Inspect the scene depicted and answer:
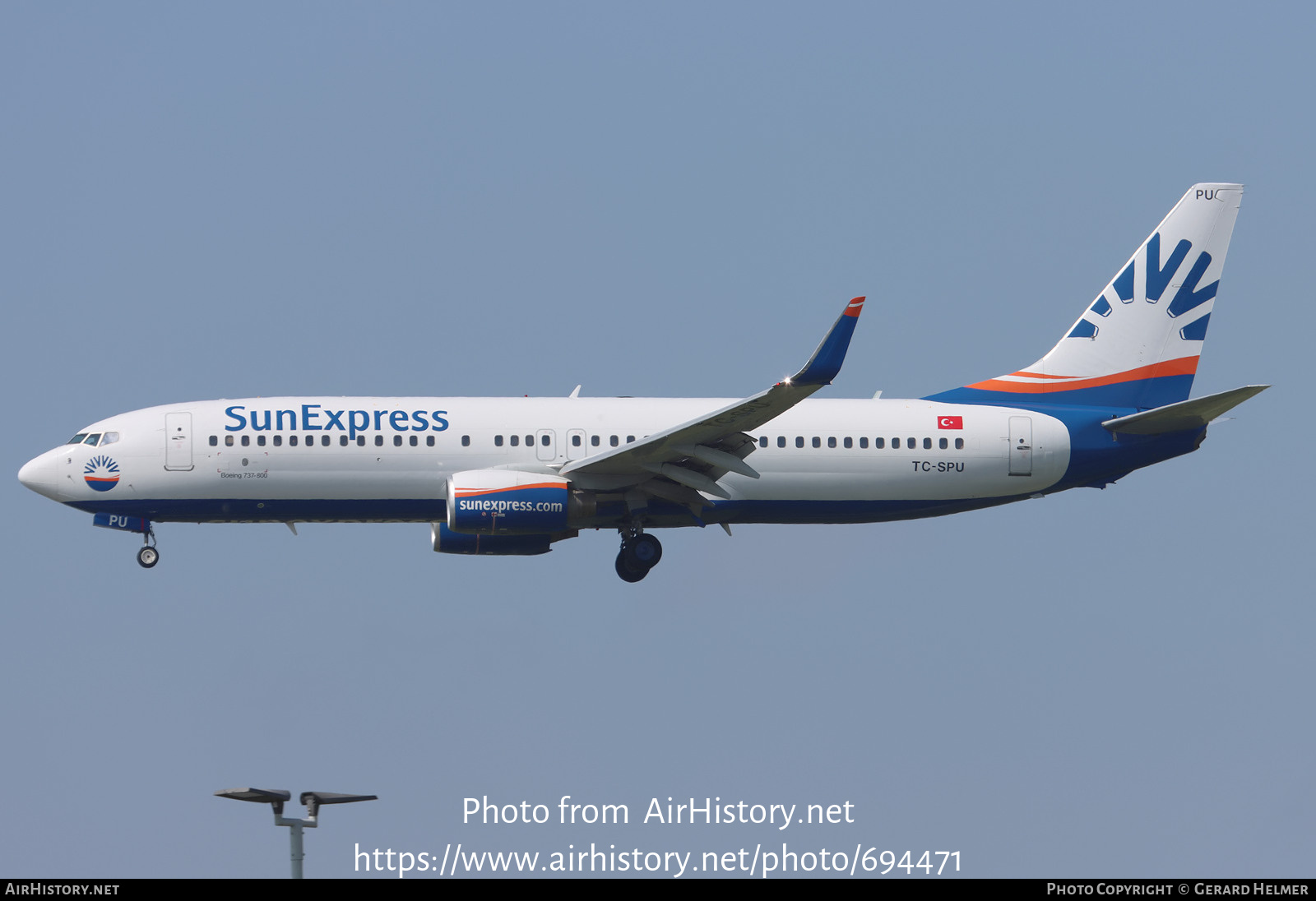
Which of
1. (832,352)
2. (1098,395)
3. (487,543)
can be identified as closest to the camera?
(832,352)

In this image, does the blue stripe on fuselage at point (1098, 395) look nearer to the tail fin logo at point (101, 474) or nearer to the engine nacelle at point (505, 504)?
the engine nacelle at point (505, 504)

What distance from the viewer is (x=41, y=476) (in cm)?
4400

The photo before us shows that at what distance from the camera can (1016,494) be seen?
1843 inches

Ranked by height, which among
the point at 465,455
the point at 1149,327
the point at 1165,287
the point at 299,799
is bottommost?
the point at 299,799

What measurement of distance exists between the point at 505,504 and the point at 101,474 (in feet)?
32.1

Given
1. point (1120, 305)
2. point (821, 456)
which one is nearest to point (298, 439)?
point (821, 456)

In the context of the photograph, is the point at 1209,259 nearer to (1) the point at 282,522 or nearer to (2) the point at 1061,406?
(2) the point at 1061,406

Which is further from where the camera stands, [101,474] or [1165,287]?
[1165,287]

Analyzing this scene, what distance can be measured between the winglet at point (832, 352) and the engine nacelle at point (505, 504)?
733cm

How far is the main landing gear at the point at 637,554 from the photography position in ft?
147

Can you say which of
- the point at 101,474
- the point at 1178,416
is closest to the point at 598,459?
the point at 101,474

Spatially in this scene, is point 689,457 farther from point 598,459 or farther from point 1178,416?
point 1178,416
